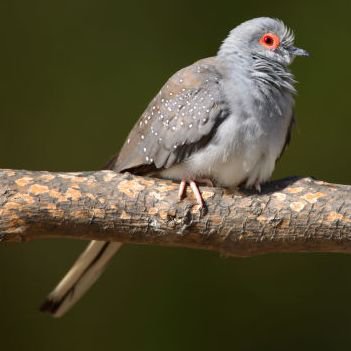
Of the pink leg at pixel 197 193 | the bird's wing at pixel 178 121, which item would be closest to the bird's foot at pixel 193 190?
the pink leg at pixel 197 193

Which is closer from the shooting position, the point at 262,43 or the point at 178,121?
the point at 178,121

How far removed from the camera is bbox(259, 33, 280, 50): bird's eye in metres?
3.44

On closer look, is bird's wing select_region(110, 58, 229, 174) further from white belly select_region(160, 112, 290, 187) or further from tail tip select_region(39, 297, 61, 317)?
tail tip select_region(39, 297, 61, 317)

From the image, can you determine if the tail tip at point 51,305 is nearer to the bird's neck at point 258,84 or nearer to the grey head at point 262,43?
the bird's neck at point 258,84

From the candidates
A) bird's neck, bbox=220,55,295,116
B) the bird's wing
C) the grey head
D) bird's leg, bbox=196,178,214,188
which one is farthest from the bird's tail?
the grey head

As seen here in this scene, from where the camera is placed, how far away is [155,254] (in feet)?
16.7

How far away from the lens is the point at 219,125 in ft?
10.4

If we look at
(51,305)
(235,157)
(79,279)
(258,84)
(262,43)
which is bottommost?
(51,305)

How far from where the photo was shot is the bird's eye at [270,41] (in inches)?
135

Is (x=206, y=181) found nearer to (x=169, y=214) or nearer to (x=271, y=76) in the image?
(x=169, y=214)

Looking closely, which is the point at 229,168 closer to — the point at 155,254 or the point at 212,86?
the point at 212,86

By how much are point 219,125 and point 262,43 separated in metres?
0.51

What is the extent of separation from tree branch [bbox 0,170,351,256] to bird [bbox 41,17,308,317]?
11 cm

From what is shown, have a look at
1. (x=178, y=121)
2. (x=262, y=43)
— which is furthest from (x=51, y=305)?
(x=262, y=43)
